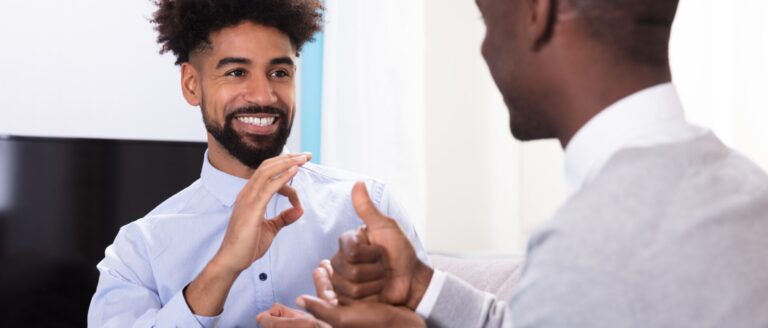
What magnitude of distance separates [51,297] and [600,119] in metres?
1.94

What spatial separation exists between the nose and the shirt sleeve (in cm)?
39

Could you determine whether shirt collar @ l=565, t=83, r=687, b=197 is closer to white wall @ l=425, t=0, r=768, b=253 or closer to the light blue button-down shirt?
the light blue button-down shirt

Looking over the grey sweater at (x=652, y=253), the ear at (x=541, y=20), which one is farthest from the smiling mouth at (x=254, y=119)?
Result: the grey sweater at (x=652, y=253)

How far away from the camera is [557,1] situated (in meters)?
0.90

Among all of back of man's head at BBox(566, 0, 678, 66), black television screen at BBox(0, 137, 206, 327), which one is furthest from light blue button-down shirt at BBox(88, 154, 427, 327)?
back of man's head at BBox(566, 0, 678, 66)

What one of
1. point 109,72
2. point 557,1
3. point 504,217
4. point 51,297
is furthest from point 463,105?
point 557,1

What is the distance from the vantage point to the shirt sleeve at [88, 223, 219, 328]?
5.08 ft

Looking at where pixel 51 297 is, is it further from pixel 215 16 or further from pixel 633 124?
pixel 633 124

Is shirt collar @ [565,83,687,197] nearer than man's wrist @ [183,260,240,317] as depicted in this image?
Yes

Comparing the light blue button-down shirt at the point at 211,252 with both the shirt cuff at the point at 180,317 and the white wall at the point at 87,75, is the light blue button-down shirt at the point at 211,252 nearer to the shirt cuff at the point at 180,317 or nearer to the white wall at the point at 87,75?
the shirt cuff at the point at 180,317

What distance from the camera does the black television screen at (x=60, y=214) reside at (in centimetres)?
232

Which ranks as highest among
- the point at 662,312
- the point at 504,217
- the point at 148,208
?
the point at 662,312

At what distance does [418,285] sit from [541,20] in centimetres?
50

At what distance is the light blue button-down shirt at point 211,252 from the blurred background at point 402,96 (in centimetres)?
70
